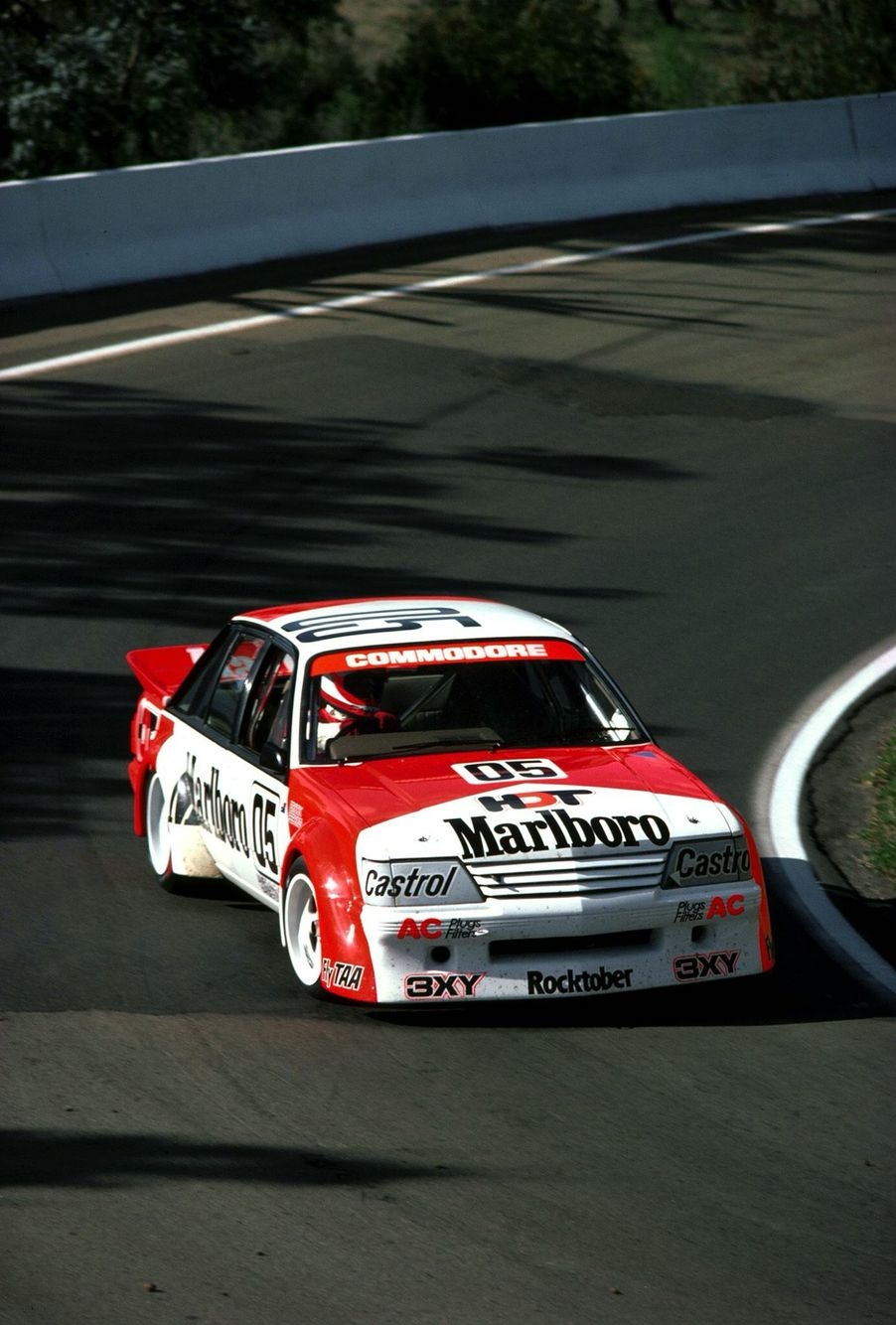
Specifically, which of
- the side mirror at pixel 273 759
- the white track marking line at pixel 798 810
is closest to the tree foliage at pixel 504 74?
the white track marking line at pixel 798 810

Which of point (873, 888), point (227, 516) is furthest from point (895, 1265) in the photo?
point (227, 516)

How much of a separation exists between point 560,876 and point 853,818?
3434mm

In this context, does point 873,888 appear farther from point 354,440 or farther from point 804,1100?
point 354,440

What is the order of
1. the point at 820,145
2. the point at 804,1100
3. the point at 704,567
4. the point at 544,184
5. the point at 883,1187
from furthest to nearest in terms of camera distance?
the point at 820,145, the point at 544,184, the point at 704,567, the point at 804,1100, the point at 883,1187

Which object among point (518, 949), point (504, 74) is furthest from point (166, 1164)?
point (504, 74)

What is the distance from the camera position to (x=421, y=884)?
6988mm

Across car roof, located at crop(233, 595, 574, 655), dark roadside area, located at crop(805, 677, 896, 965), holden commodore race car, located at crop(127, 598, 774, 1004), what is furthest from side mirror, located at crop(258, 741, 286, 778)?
dark roadside area, located at crop(805, 677, 896, 965)

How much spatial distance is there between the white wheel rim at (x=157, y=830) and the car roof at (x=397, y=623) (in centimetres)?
93

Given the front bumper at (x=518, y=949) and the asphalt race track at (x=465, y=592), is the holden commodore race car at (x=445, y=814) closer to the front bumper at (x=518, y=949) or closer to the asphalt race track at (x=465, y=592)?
the front bumper at (x=518, y=949)

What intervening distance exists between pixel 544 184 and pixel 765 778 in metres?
17.5

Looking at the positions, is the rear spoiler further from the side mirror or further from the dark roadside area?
the dark roadside area

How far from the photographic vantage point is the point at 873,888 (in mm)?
9016

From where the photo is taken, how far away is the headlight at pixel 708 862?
7.16m

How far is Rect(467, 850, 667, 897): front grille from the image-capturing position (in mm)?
6980
